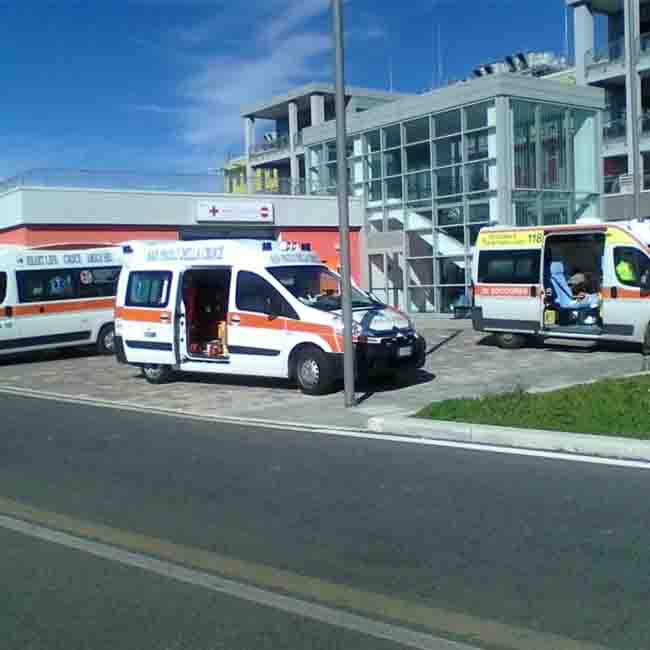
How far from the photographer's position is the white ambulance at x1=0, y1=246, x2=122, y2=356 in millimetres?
21250

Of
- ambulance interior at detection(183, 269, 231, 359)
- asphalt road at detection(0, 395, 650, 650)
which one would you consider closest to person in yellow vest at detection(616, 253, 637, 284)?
ambulance interior at detection(183, 269, 231, 359)

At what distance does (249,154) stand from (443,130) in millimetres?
35467

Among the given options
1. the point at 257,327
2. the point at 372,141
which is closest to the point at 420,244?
the point at 372,141

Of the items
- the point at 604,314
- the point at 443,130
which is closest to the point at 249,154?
the point at 443,130

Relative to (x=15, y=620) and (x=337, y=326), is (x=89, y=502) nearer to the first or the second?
(x=15, y=620)

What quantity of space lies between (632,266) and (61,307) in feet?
42.8

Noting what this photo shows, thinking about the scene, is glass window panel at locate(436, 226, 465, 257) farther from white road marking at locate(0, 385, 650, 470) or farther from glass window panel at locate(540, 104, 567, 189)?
white road marking at locate(0, 385, 650, 470)

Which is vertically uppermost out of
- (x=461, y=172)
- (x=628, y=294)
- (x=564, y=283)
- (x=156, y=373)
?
(x=461, y=172)

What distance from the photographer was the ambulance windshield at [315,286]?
48.2ft

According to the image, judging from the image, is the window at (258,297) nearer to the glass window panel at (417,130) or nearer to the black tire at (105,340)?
the black tire at (105,340)

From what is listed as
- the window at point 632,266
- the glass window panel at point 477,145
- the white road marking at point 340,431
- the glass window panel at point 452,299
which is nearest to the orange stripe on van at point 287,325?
the white road marking at point 340,431

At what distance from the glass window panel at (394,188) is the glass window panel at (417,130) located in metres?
1.40

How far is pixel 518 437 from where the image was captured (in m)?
9.59

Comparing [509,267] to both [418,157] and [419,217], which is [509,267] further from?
[418,157]
